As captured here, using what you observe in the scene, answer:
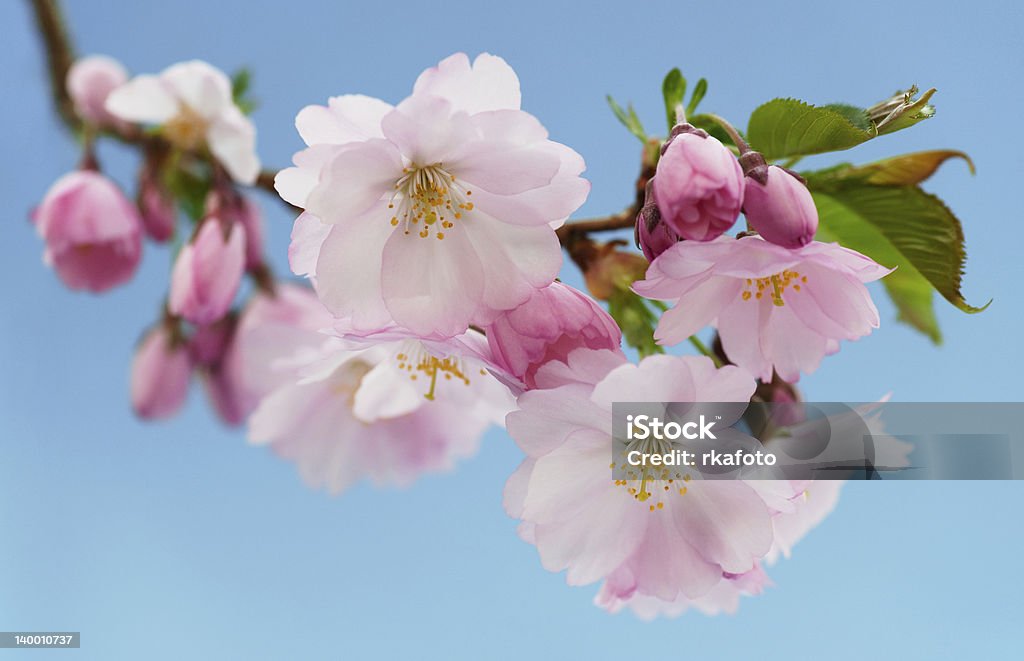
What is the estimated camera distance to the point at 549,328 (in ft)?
1.12

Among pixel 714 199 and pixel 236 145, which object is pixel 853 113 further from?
pixel 236 145

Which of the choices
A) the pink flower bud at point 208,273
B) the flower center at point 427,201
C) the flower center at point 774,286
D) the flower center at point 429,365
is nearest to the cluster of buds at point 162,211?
the pink flower bud at point 208,273

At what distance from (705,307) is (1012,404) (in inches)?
7.8

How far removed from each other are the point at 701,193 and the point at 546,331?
86 millimetres

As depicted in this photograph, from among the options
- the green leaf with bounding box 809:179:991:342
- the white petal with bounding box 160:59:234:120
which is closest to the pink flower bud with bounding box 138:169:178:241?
the white petal with bounding box 160:59:234:120

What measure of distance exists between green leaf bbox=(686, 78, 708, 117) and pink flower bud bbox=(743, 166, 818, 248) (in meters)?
0.11

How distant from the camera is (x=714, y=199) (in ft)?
1.01

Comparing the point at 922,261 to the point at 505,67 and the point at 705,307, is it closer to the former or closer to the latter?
the point at 705,307

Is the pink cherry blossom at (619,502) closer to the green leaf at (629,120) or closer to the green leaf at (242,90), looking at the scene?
the green leaf at (629,120)

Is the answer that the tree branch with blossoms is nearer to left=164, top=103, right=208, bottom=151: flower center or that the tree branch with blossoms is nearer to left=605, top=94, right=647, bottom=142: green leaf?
left=605, top=94, right=647, bottom=142: green leaf

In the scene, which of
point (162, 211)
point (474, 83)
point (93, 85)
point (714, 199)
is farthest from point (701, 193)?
point (93, 85)

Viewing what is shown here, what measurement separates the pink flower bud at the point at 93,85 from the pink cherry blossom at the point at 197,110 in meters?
0.12

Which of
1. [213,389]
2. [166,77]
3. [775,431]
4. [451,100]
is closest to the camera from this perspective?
[451,100]

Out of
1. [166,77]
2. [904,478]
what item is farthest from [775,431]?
[166,77]
